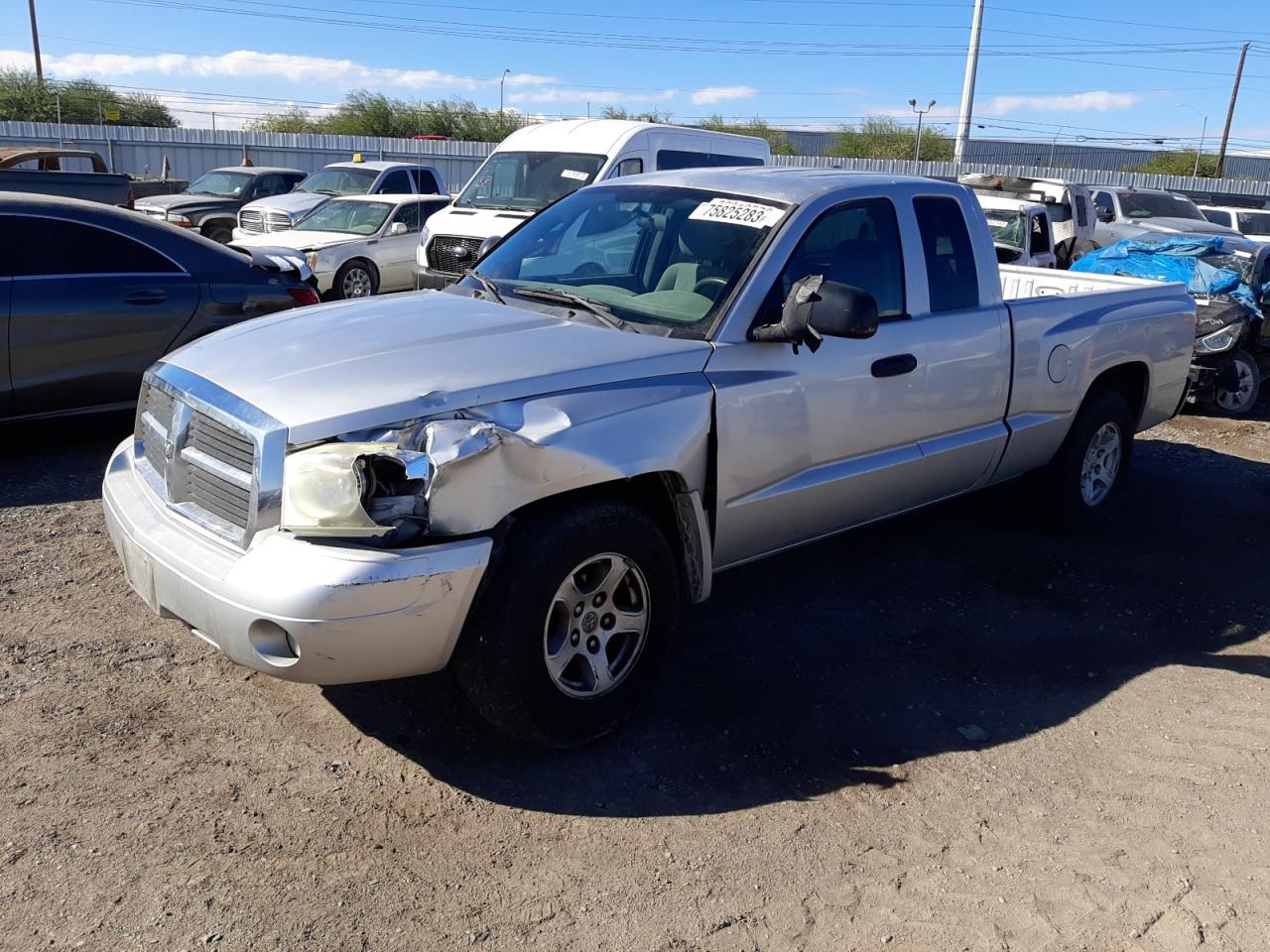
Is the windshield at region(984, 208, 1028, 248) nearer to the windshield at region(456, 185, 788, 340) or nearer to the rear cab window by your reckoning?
the rear cab window

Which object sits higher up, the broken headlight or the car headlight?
the broken headlight

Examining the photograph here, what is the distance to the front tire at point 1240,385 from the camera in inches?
408

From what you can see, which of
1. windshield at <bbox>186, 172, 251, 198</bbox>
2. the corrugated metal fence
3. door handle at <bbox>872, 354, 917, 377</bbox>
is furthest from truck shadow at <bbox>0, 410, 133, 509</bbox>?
the corrugated metal fence

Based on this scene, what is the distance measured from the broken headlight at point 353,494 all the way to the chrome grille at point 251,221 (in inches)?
548

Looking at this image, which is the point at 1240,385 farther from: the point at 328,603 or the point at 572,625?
the point at 328,603

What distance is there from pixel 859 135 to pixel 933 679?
194ft

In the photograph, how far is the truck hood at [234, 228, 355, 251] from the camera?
44.3 ft

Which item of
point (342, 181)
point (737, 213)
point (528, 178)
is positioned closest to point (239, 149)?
point (342, 181)

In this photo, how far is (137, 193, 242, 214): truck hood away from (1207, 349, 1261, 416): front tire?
15378 millimetres

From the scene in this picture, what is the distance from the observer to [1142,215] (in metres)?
19.4

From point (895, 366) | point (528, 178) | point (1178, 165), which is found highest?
point (528, 178)

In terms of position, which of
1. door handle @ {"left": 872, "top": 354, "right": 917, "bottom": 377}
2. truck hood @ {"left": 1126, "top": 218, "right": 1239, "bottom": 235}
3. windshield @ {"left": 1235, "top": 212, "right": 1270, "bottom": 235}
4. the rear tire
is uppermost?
door handle @ {"left": 872, "top": 354, "right": 917, "bottom": 377}

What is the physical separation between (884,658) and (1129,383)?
2.96m

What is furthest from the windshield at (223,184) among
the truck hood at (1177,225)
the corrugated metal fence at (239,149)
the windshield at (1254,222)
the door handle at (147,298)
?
the windshield at (1254,222)
